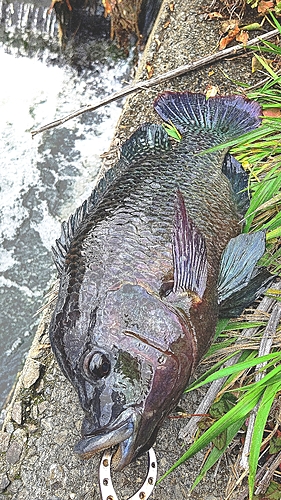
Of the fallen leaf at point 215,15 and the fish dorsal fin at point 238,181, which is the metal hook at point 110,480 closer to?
the fish dorsal fin at point 238,181

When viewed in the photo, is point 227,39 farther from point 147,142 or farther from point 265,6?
point 147,142

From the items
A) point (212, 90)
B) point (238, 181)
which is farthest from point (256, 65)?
point (238, 181)

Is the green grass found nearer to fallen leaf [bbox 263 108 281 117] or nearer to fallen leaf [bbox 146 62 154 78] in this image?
fallen leaf [bbox 263 108 281 117]

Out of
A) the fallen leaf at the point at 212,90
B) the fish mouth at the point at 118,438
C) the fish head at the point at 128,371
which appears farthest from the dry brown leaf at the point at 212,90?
the fish mouth at the point at 118,438

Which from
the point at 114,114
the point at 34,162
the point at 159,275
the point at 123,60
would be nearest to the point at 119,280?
the point at 159,275

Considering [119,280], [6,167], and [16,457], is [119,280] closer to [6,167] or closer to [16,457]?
[16,457]

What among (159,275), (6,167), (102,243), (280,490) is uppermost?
(102,243)
